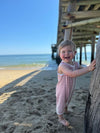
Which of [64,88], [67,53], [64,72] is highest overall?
[67,53]

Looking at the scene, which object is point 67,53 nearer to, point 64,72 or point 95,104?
point 64,72

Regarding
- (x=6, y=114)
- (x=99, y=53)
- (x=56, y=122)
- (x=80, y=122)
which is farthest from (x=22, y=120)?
(x=99, y=53)

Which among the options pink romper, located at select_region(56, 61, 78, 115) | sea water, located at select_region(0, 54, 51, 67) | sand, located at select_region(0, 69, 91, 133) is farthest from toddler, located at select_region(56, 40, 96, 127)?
sea water, located at select_region(0, 54, 51, 67)

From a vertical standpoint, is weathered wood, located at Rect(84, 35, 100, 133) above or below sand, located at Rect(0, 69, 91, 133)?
above

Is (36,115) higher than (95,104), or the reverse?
(95,104)

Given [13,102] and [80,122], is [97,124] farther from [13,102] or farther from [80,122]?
[13,102]

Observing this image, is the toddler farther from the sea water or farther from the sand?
the sea water

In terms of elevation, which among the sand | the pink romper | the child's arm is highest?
the child's arm

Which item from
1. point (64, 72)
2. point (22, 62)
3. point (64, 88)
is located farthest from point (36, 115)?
point (22, 62)

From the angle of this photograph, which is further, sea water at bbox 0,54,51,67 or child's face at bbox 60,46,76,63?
sea water at bbox 0,54,51,67

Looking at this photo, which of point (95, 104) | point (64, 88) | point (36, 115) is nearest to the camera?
point (95, 104)

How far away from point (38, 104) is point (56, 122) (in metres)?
0.84

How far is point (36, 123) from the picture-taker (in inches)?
78.6

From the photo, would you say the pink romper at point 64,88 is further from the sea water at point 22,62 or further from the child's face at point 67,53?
the sea water at point 22,62
